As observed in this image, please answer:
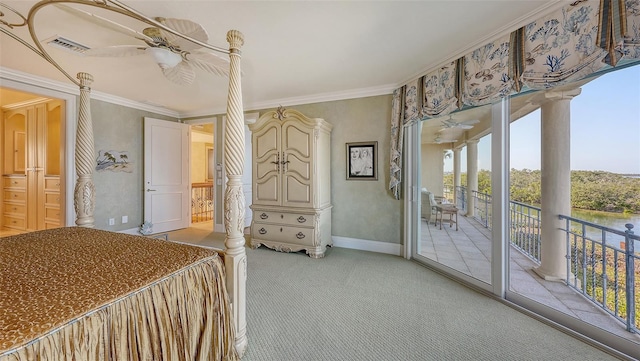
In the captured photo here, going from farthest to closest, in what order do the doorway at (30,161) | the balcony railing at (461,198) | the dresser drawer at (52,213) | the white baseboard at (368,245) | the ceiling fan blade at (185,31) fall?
the doorway at (30,161) → the dresser drawer at (52,213) → the white baseboard at (368,245) → the balcony railing at (461,198) → the ceiling fan blade at (185,31)

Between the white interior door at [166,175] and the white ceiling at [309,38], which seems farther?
the white interior door at [166,175]

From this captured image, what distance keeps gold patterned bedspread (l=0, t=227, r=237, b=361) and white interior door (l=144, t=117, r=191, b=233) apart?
2888 mm

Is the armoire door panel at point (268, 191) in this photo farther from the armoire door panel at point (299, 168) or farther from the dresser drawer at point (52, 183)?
the dresser drawer at point (52, 183)

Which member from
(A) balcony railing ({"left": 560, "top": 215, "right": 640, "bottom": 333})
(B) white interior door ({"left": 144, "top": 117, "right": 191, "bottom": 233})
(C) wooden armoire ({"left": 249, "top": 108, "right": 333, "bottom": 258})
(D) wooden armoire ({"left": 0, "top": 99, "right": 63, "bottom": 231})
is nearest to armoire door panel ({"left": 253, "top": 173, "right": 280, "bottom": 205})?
(C) wooden armoire ({"left": 249, "top": 108, "right": 333, "bottom": 258})

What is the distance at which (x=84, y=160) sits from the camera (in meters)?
2.05

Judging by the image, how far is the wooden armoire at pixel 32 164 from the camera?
4.15m

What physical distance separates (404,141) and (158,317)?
3.12 m

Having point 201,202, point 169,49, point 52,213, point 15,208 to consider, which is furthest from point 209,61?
point 15,208

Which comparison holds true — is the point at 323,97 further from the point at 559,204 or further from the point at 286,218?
the point at 559,204

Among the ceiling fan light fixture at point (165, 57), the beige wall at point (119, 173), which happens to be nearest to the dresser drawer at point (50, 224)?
the beige wall at point (119, 173)

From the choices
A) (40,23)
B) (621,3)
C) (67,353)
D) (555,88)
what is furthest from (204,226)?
(621,3)

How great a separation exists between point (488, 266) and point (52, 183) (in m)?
6.38

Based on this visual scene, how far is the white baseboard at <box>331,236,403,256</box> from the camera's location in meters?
3.47

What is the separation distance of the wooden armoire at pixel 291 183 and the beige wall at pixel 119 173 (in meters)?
2.32
